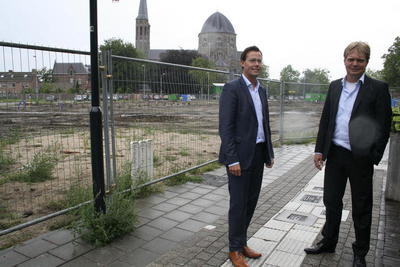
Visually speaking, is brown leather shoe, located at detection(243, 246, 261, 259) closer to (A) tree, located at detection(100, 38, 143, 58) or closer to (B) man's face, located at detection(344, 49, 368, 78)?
(B) man's face, located at detection(344, 49, 368, 78)

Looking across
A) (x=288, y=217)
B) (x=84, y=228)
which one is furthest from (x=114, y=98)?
(x=288, y=217)

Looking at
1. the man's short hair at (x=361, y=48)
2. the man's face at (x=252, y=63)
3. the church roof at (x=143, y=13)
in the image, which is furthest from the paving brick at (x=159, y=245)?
the church roof at (x=143, y=13)

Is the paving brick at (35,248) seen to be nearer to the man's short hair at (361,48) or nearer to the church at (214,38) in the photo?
the man's short hair at (361,48)

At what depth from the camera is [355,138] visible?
3.12m

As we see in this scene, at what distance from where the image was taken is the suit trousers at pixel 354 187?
318cm

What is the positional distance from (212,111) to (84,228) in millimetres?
4485

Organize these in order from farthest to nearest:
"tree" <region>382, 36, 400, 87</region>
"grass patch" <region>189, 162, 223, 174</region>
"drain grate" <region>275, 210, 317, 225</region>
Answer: "tree" <region>382, 36, 400, 87</region> → "grass patch" <region>189, 162, 223, 174</region> → "drain grate" <region>275, 210, 317, 225</region>

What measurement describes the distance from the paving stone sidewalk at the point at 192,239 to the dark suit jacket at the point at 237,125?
3.57ft

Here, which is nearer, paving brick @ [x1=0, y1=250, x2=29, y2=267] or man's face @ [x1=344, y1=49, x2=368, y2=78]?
man's face @ [x1=344, y1=49, x2=368, y2=78]

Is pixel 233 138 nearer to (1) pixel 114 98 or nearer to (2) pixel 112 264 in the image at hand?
(2) pixel 112 264

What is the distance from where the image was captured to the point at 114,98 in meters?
4.67

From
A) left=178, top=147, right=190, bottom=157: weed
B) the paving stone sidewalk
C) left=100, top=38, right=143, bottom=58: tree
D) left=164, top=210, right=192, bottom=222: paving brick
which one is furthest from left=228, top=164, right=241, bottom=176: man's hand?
left=100, top=38, right=143, bottom=58: tree

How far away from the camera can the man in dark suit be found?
3072 mm

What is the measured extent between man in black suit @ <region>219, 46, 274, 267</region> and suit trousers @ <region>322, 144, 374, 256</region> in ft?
2.34
